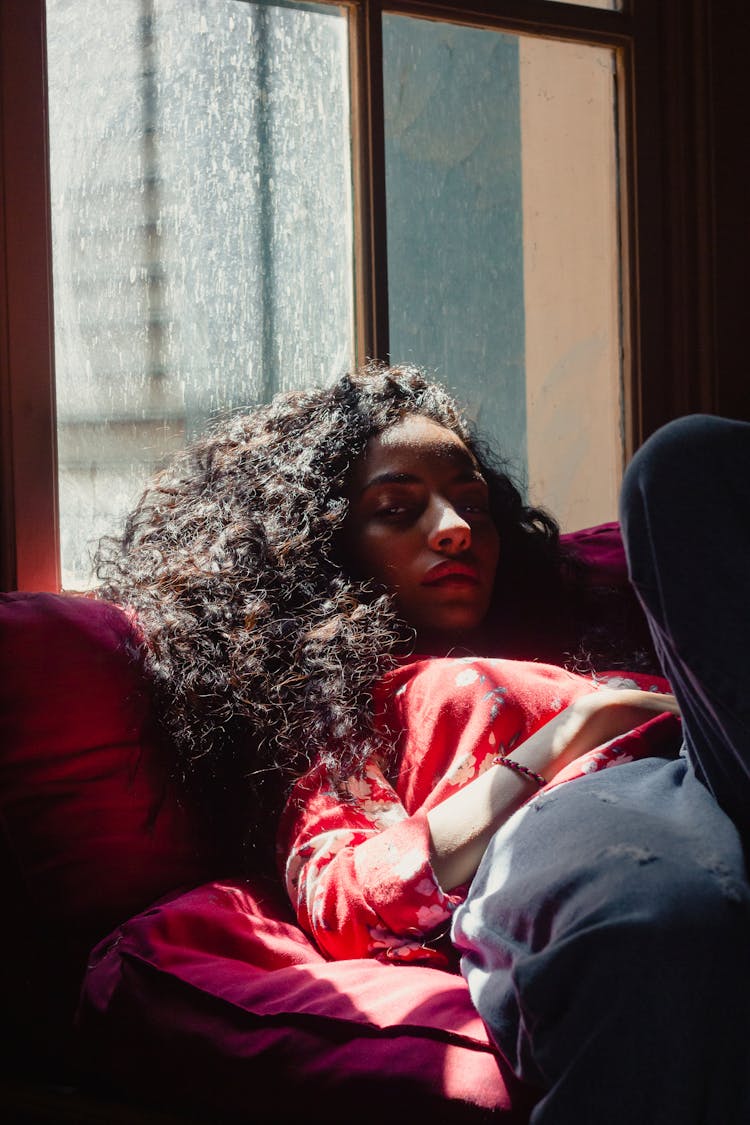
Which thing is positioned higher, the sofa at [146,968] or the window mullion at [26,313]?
the window mullion at [26,313]

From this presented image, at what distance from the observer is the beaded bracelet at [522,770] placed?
1.03 m

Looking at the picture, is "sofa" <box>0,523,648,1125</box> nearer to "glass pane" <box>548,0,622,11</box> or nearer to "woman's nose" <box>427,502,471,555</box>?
"woman's nose" <box>427,502,471,555</box>

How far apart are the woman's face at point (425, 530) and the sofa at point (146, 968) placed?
37 cm

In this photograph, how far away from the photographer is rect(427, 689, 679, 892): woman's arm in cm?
100

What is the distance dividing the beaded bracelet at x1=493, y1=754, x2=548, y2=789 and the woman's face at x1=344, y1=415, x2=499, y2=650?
402 millimetres

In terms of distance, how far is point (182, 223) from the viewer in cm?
182

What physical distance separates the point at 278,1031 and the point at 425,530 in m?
0.72

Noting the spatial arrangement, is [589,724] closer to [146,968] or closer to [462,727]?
[462,727]

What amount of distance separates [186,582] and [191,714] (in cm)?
20

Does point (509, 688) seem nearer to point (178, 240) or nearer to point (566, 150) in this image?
point (178, 240)

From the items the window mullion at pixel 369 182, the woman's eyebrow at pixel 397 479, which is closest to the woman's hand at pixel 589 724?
the woman's eyebrow at pixel 397 479

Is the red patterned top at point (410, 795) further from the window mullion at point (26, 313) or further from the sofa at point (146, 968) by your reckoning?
the window mullion at point (26, 313)

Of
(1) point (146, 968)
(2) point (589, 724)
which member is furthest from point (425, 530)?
(1) point (146, 968)

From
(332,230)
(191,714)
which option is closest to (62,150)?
(332,230)
